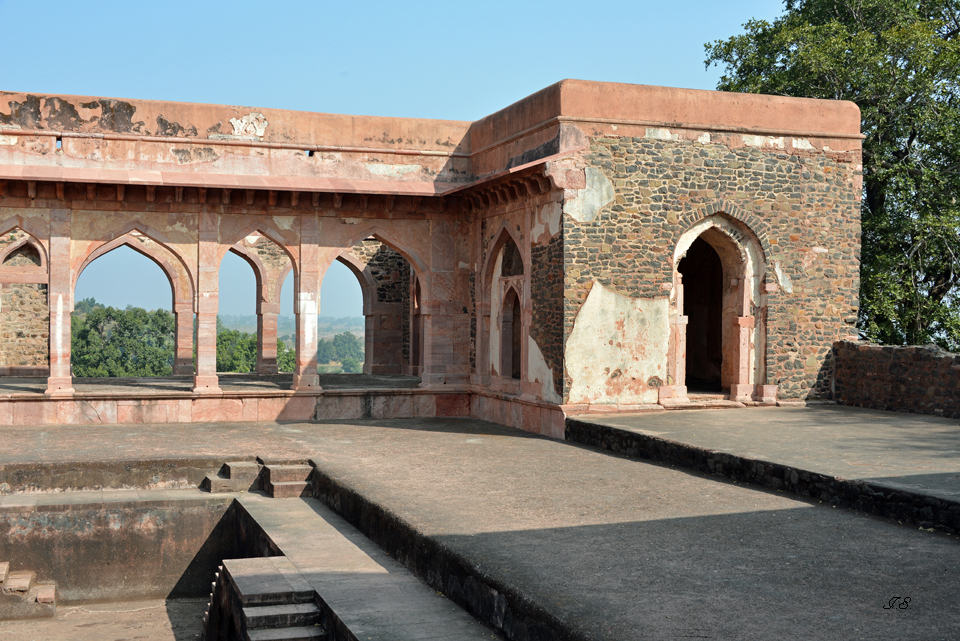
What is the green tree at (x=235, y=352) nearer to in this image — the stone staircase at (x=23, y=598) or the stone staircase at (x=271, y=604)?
the stone staircase at (x=23, y=598)

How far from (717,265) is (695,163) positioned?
3.72 metres

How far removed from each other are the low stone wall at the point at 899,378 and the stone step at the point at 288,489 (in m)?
6.82

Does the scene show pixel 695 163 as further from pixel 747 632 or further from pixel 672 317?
pixel 747 632

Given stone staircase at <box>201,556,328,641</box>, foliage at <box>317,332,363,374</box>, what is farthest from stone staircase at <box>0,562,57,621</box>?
foliage at <box>317,332,363,374</box>

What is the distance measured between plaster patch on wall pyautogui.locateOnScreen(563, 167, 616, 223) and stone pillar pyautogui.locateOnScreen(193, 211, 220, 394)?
16.4ft

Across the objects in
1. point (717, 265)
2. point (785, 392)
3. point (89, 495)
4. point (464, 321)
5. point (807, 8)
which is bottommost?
point (89, 495)

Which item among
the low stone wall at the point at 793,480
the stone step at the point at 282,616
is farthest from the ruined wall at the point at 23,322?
the stone step at the point at 282,616

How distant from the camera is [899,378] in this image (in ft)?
36.6

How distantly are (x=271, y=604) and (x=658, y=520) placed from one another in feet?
8.41

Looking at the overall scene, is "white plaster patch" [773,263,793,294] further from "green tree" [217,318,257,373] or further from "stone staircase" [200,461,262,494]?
"green tree" [217,318,257,373]

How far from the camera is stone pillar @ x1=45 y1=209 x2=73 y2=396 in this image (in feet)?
40.5

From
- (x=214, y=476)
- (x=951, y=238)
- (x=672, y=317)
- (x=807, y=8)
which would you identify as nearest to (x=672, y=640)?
(x=214, y=476)

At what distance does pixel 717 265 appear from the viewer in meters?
15.0

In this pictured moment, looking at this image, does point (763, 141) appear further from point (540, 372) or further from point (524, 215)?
point (540, 372)
